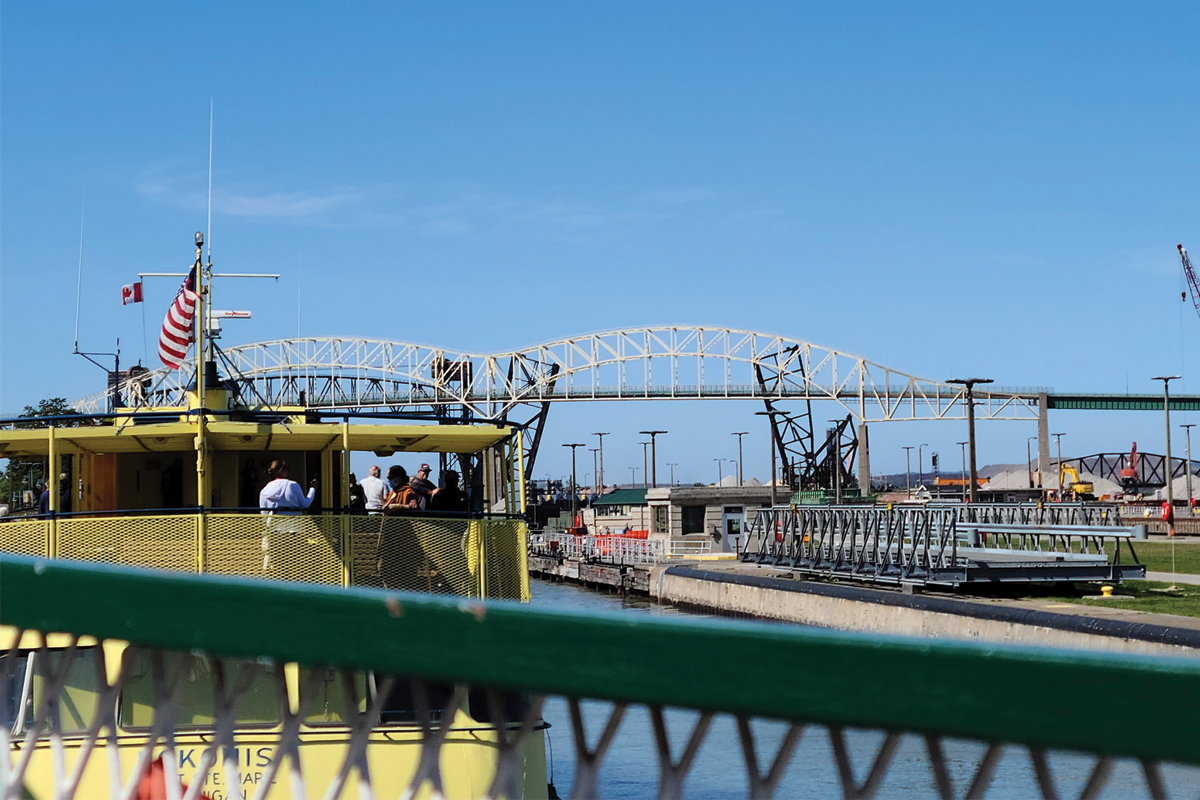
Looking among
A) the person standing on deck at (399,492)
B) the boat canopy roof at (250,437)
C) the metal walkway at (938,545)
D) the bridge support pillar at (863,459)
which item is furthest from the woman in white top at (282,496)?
the bridge support pillar at (863,459)

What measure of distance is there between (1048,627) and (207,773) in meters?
20.1

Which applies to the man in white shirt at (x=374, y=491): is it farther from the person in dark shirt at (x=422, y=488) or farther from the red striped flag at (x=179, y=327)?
the red striped flag at (x=179, y=327)

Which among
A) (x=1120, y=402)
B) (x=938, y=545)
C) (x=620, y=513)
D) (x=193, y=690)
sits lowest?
(x=620, y=513)

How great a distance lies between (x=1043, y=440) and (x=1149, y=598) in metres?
86.8

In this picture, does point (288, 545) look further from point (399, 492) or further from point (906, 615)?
point (906, 615)

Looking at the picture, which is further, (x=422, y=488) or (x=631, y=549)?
(x=631, y=549)

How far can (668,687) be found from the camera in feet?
6.95

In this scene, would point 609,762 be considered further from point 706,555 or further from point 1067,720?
point 706,555

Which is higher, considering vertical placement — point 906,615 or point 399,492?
point 399,492

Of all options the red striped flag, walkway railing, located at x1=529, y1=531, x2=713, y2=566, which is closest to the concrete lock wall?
the red striped flag

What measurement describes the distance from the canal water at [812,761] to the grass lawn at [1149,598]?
23.4 meters

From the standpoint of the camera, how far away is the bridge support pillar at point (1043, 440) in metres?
106

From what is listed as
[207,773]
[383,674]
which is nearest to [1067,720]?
[383,674]

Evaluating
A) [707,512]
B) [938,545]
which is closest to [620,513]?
[707,512]
